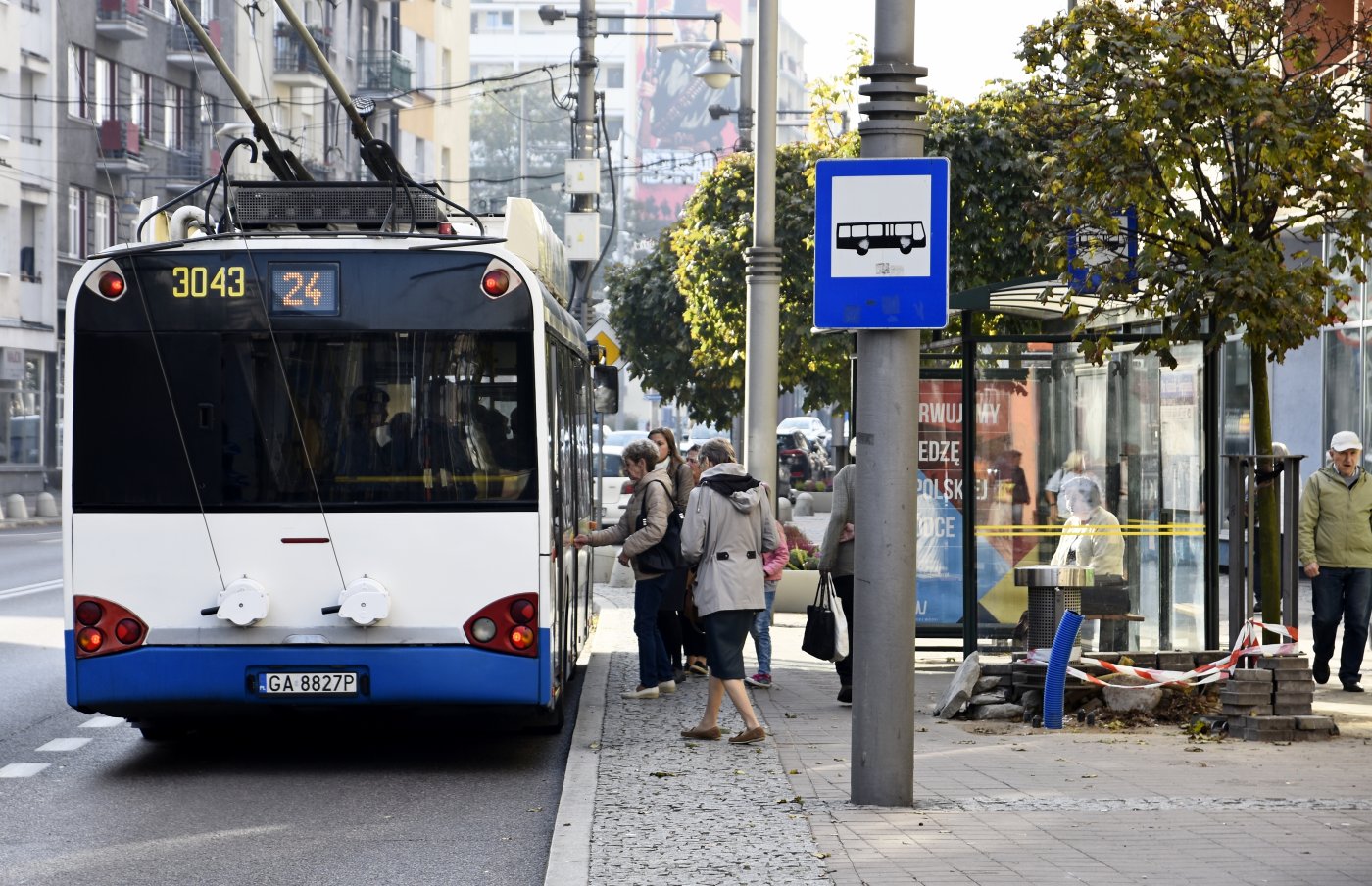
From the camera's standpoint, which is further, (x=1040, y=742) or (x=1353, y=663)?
(x=1353, y=663)

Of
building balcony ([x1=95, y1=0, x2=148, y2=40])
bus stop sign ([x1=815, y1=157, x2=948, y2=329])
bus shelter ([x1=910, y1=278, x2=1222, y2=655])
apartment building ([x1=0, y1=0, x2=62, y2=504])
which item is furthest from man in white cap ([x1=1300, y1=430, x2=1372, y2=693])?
building balcony ([x1=95, y1=0, x2=148, y2=40])

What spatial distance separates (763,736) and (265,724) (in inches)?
131

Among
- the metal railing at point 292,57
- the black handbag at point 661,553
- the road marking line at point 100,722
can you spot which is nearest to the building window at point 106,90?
the metal railing at point 292,57

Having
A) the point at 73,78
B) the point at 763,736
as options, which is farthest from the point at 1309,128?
the point at 73,78

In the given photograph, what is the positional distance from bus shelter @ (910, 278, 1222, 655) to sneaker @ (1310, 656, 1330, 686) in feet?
4.19

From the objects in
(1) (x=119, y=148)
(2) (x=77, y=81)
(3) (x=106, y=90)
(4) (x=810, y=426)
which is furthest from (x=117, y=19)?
(4) (x=810, y=426)

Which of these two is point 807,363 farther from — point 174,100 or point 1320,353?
point 174,100

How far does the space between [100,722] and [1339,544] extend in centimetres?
856

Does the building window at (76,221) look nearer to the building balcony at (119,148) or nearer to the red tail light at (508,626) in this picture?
the building balcony at (119,148)

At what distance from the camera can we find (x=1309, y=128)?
40.6 feet

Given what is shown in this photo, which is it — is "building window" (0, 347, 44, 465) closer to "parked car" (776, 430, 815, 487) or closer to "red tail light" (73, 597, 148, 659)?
"parked car" (776, 430, 815, 487)

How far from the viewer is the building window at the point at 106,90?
51.1 metres

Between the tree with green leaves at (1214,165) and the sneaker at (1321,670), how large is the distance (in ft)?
5.71

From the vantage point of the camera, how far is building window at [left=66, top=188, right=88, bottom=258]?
4972 cm
